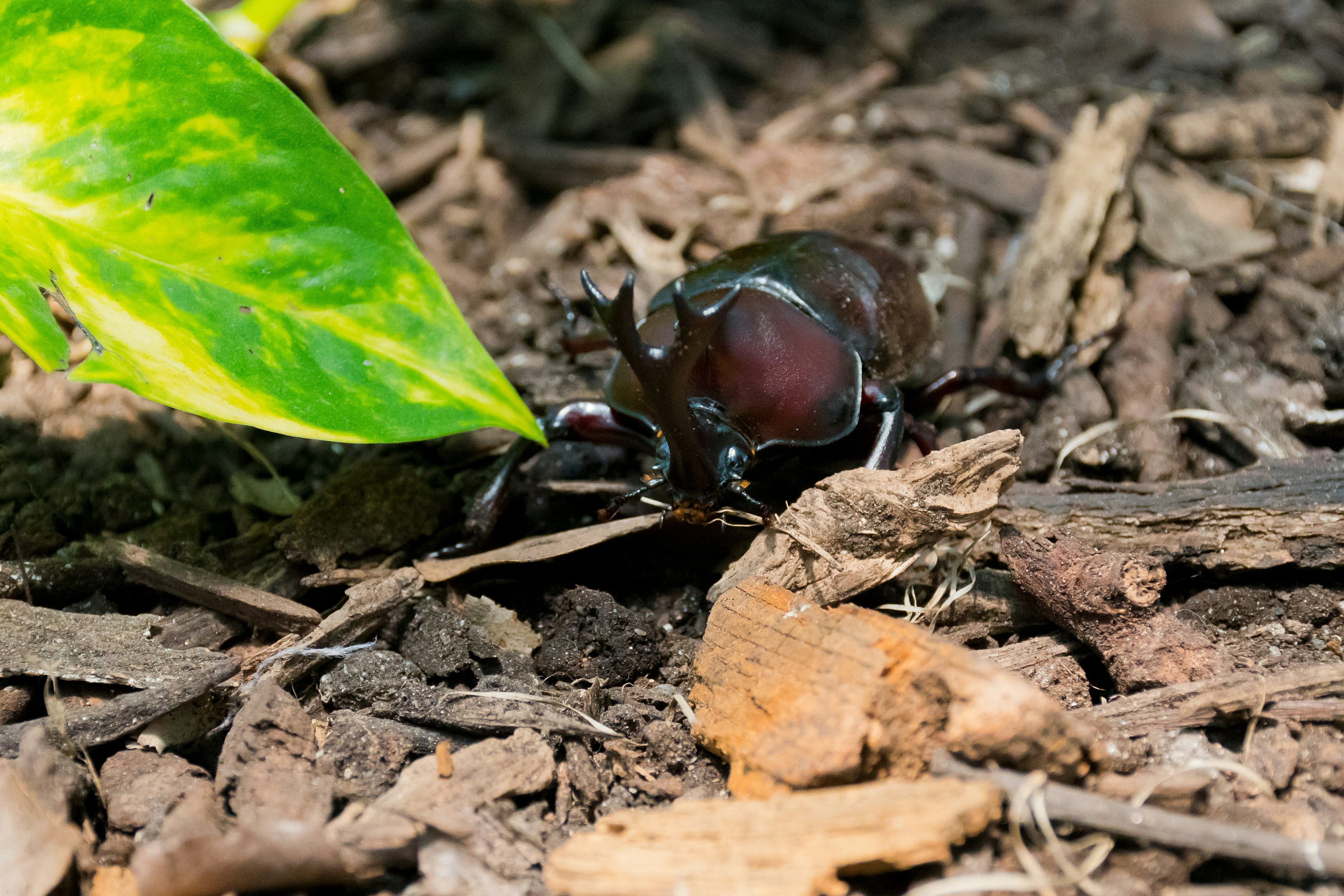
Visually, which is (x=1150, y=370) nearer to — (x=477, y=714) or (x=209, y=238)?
(x=477, y=714)

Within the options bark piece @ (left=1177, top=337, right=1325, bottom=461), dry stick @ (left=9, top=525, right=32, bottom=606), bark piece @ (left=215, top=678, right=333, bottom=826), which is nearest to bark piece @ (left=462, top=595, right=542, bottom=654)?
bark piece @ (left=215, top=678, right=333, bottom=826)

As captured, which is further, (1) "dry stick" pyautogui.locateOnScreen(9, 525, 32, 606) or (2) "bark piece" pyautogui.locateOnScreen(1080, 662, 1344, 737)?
(1) "dry stick" pyautogui.locateOnScreen(9, 525, 32, 606)

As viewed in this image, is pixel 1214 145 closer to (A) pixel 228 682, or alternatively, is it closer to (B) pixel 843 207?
(B) pixel 843 207

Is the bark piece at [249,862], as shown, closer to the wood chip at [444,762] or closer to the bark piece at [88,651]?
the wood chip at [444,762]

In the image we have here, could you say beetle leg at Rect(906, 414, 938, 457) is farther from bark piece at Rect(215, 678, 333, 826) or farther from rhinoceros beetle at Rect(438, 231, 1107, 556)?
bark piece at Rect(215, 678, 333, 826)

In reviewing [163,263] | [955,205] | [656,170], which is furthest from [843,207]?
[163,263]

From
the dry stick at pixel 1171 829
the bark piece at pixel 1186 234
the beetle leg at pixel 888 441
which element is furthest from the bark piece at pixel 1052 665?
the bark piece at pixel 1186 234
